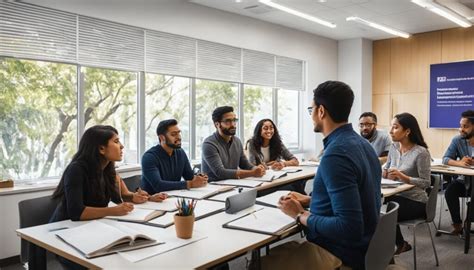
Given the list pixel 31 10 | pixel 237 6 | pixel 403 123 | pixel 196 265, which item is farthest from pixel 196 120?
pixel 196 265

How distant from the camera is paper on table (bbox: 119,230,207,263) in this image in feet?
5.24

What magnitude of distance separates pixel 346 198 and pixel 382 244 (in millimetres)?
338

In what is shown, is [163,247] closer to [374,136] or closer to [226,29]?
[374,136]

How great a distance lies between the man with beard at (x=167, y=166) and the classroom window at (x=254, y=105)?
3.26 meters

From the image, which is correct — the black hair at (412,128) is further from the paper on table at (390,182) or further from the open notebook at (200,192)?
the open notebook at (200,192)

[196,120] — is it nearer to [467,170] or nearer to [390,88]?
[467,170]

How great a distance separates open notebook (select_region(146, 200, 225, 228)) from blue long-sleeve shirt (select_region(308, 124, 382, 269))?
61 centimetres

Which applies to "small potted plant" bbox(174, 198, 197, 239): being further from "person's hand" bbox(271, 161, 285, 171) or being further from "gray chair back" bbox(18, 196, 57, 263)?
"person's hand" bbox(271, 161, 285, 171)

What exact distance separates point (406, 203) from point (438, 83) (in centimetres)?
489

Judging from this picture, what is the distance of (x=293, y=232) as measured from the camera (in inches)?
78.0

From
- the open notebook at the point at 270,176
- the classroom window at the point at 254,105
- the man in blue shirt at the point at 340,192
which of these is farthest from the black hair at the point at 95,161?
the classroom window at the point at 254,105

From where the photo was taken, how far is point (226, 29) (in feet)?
19.9

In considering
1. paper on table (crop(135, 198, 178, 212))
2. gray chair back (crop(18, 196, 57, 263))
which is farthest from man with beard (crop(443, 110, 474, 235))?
gray chair back (crop(18, 196, 57, 263))

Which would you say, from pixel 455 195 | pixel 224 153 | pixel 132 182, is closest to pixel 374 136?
pixel 455 195
